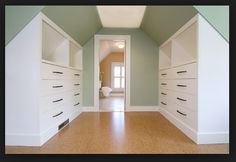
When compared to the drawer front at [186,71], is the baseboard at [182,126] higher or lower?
lower

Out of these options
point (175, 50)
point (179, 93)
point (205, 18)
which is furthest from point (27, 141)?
point (175, 50)

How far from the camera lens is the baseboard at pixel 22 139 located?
6.37 ft

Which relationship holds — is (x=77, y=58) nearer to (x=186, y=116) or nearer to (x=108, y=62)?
(x=186, y=116)

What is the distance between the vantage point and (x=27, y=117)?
1.94 metres

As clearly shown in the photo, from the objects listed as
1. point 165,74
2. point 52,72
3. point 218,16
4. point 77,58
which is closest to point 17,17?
point 52,72

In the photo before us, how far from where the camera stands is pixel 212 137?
2.06 metres

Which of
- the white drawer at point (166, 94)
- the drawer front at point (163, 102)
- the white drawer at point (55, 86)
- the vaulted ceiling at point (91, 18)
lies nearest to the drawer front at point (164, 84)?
the white drawer at point (166, 94)

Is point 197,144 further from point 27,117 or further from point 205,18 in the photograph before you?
point 27,117

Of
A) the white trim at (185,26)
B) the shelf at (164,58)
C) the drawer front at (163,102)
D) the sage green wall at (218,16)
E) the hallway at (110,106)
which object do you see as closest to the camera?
the sage green wall at (218,16)

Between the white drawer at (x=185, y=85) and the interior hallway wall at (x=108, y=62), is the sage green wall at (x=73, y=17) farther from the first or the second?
the interior hallway wall at (x=108, y=62)

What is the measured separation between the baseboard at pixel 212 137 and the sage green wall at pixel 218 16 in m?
1.20

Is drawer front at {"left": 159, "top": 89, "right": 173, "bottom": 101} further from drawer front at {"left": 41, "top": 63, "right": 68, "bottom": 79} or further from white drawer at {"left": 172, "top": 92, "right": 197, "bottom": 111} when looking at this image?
drawer front at {"left": 41, "top": 63, "right": 68, "bottom": 79}

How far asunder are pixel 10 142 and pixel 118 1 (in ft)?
6.48

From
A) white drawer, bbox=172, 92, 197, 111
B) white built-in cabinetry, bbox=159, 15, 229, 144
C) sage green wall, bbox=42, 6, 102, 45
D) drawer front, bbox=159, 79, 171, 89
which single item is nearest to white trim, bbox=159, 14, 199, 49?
white built-in cabinetry, bbox=159, 15, 229, 144
